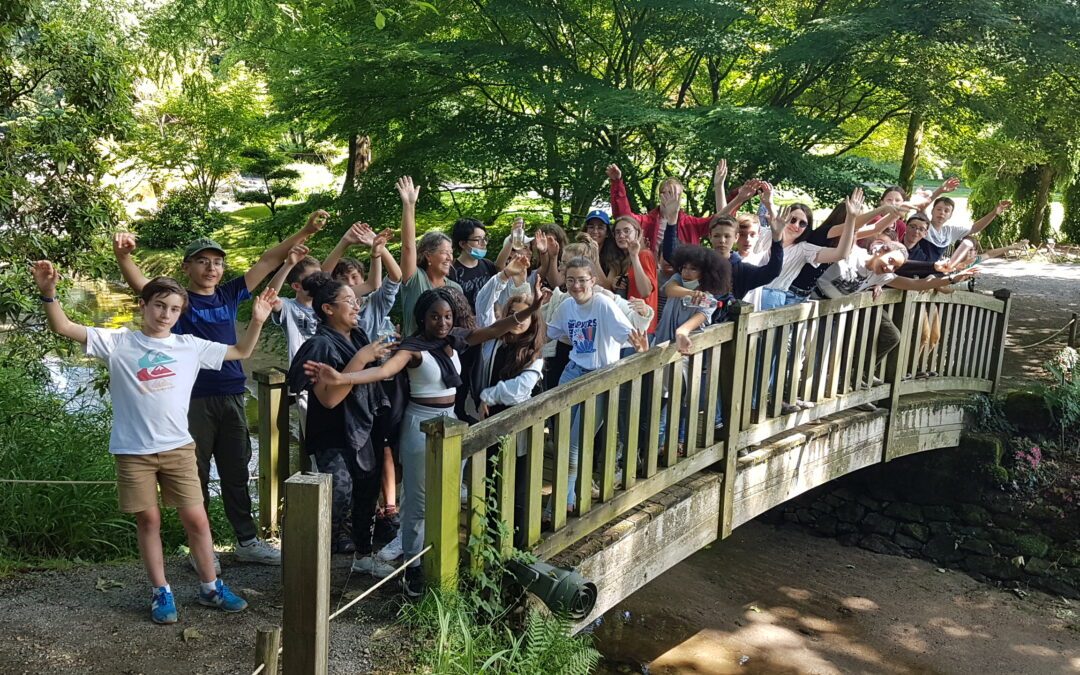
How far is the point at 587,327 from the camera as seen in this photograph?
510 centimetres

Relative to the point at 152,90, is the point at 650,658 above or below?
below

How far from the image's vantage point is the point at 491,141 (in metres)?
9.82

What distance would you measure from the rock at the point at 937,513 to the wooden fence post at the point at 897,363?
1599mm

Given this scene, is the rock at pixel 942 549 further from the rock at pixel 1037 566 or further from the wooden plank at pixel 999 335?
the wooden plank at pixel 999 335

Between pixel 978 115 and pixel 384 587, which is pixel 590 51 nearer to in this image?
pixel 978 115

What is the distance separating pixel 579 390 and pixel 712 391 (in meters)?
1.42

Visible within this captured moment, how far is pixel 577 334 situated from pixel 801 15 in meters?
7.05

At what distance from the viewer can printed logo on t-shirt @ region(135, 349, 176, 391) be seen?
3889 mm

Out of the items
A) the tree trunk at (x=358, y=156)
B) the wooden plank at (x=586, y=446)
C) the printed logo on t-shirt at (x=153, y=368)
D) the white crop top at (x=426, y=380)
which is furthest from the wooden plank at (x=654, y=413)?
the tree trunk at (x=358, y=156)

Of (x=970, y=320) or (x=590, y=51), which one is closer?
(x=970, y=320)

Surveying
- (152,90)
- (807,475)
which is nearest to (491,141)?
(807,475)

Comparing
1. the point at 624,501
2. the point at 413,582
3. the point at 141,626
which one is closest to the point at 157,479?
the point at 141,626

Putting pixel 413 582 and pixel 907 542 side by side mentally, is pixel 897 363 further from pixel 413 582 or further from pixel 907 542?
pixel 413 582

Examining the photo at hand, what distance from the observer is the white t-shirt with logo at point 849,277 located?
263 inches
